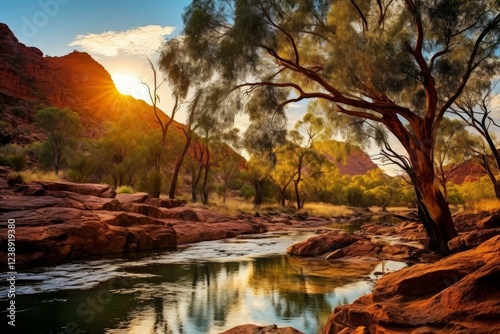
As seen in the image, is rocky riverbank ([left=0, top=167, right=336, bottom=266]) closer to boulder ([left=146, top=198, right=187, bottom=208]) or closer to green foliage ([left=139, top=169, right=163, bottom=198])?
boulder ([left=146, top=198, right=187, bottom=208])

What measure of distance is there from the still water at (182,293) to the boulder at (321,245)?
1.39m

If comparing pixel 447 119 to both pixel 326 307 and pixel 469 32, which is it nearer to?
pixel 469 32

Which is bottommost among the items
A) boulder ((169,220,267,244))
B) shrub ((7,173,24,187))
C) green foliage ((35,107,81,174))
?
boulder ((169,220,267,244))

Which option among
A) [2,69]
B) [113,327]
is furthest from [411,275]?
[2,69]

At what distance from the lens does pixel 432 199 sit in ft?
36.7

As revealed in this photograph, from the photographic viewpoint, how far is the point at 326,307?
739 cm

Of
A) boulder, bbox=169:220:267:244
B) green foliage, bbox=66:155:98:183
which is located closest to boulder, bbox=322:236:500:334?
boulder, bbox=169:220:267:244

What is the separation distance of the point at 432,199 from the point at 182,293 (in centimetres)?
773

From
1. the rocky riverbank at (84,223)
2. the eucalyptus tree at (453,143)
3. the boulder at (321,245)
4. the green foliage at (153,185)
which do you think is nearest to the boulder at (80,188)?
the rocky riverbank at (84,223)

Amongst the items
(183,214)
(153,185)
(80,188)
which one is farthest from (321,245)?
(153,185)

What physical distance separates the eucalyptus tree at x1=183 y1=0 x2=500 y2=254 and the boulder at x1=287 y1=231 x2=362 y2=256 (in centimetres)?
405

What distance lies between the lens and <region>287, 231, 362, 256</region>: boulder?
15.0 m

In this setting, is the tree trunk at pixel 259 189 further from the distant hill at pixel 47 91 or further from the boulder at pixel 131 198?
the boulder at pixel 131 198

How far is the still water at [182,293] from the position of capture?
6430mm
